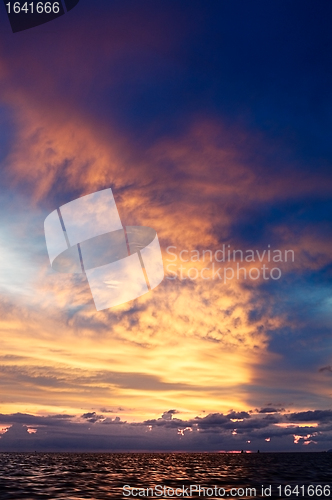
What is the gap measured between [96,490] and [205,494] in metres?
12.3


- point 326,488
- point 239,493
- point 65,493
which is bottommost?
point 326,488

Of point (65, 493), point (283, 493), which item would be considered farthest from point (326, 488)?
point (65, 493)

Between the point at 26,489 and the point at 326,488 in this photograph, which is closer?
the point at 26,489

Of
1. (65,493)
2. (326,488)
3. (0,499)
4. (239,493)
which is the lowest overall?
(326,488)

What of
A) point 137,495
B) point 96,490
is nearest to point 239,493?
point 137,495

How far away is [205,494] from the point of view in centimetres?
4369

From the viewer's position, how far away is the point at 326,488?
171 ft

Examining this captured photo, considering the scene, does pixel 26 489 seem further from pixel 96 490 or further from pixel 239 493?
pixel 239 493

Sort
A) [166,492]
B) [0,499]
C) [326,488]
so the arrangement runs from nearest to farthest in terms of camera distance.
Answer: [0,499] < [166,492] < [326,488]

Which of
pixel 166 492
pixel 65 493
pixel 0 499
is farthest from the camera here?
pixel 166 492

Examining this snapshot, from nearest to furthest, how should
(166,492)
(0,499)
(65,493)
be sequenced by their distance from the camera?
(0,499) → (65,493) → (166,492)

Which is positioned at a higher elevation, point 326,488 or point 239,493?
point 239,493

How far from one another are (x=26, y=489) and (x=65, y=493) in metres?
5.72

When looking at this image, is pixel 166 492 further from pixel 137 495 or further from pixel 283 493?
pixel 283 493
